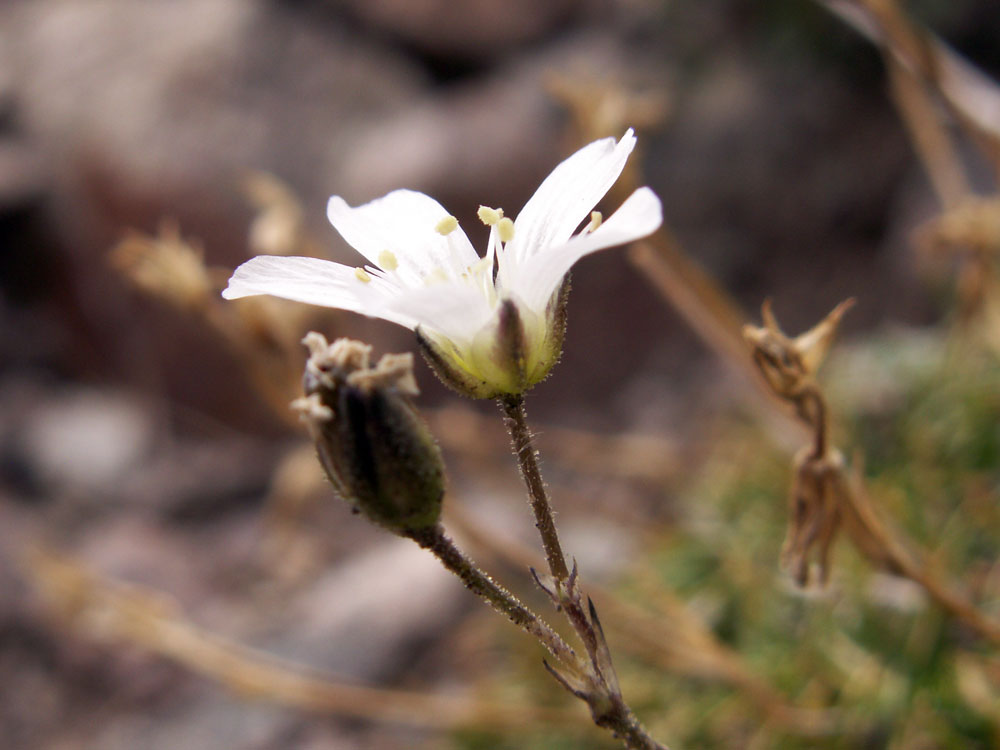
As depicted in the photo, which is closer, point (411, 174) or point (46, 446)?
point (411, 174)

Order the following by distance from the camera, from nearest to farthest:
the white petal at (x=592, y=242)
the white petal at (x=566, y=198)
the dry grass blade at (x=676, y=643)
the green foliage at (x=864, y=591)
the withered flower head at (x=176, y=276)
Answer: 1. the white petal at (x=592, y=242)
2. the white petal at (x=566, y=198)
3. the withered flower head at (x=176, y=276)
4. the dry grass blade at (x=676, y=643)
5. the green foliage at (x=864, y=591)

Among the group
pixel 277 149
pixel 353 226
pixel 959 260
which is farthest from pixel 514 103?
pixel 353 226

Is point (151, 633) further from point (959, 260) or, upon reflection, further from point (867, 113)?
point (867, 113)

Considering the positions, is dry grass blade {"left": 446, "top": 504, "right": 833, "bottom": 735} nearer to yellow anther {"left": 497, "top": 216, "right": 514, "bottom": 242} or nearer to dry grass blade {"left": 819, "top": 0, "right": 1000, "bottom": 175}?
yellow anther {"left": 497, "top": 216, "right": 514, "bottom": 242}

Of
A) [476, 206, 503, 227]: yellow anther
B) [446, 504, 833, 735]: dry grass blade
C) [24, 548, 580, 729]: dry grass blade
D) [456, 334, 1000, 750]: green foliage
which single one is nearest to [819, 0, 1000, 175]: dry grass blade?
[456, 334, 1000, 750]: green foliage

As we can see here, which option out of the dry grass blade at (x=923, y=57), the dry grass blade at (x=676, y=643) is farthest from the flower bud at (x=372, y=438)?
the dry grass blade at (x=923, y=57)

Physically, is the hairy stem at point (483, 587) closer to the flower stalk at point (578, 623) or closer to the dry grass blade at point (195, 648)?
the flower stalk at point (578, 623)
